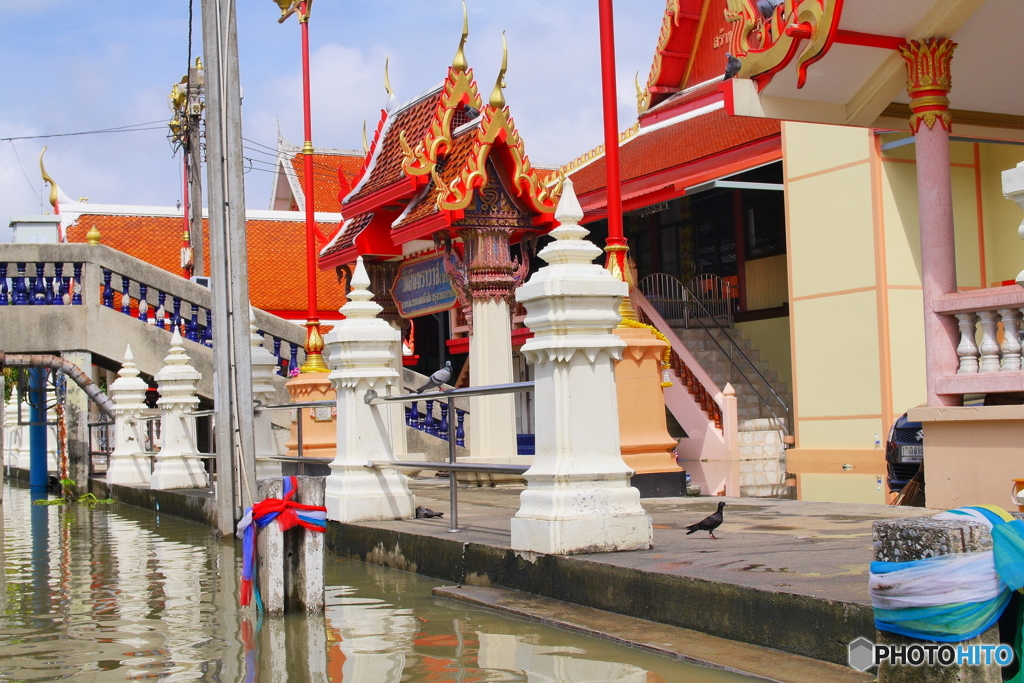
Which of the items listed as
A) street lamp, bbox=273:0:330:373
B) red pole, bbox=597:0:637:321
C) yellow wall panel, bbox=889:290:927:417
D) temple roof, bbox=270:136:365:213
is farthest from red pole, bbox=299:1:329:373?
temple roof, bbox=270:136:365:213

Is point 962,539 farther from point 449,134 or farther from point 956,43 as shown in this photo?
point 449,134

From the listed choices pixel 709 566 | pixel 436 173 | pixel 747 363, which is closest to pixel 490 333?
pixel 436 173

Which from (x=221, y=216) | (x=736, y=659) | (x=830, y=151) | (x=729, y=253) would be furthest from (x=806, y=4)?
(x=729, y=253)

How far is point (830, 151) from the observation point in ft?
54.6

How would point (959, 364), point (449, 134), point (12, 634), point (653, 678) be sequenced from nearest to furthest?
point (653, 678) < point (12, 634) < point (959, 364) < point (449, 134)

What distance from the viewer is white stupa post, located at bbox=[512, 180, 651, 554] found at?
5.79 metres

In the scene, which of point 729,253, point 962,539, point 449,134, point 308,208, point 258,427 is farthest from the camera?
point 729,253

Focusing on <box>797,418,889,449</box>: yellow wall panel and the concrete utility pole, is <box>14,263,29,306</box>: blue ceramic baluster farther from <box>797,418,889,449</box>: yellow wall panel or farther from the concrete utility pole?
<box>797,418,889,449</box>: yellow wall panel

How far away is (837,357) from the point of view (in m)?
16.6

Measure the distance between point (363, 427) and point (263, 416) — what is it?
425cm

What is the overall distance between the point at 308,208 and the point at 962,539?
13.3m

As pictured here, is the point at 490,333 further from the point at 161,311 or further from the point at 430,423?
Result: the point at 161,311

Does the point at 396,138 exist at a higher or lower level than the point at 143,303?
higher

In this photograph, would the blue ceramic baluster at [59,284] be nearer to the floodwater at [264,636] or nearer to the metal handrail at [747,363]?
the floodwater at [264,636]
